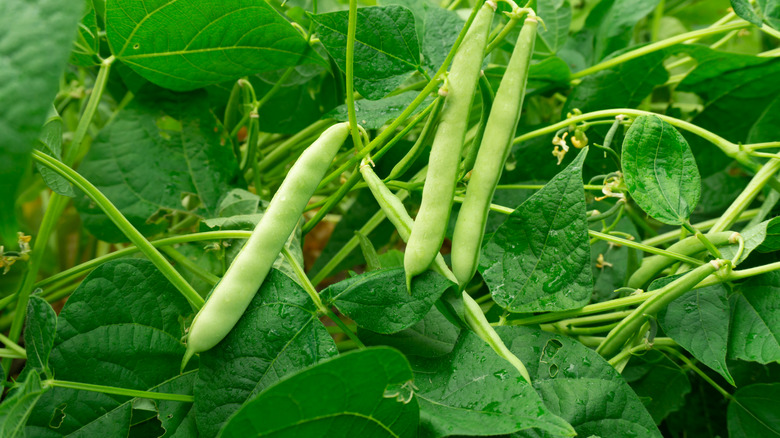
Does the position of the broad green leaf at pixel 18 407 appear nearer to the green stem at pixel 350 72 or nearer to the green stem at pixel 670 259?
the green stem at pixel 350 72

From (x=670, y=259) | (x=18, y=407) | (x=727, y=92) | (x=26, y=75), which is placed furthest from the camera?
(x=727, y=92)

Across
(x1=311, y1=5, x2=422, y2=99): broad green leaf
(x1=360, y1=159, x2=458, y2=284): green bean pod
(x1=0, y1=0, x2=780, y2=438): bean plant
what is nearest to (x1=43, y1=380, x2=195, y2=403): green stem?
(x1=0, y1=0, x2=780, y2=438): bean plant

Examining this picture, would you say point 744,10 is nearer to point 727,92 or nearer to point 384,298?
point 727,92

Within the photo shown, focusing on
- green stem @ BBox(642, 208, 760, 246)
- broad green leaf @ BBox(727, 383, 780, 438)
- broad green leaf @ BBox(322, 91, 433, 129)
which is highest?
broad green leaf @ BBox(322, 91, 433, 129)

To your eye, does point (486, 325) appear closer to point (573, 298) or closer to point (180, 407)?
point (573, 298)

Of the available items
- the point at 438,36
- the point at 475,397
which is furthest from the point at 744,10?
the point at 475,397

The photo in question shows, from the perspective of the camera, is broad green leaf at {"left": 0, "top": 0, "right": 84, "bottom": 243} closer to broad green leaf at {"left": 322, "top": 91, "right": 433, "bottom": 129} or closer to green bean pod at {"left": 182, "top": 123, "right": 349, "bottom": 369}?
green bean pod at {"left": 182, "top": 123, "right": 349, "bottom": 369}
